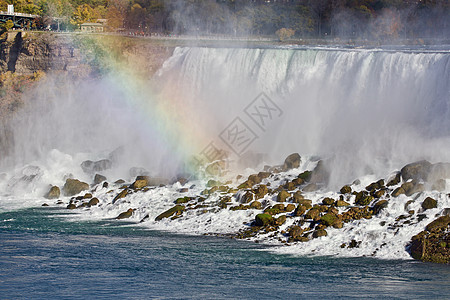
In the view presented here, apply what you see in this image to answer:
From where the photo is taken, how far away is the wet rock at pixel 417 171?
24753 millimetres

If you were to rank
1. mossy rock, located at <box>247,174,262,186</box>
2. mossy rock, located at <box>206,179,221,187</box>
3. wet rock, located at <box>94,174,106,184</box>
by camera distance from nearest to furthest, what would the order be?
mossy rock, located at <box>247,174,262,186</box>
mossy rock, located at <box>206,179,221,187</box>
wet rock, located at <box>94,174,106,184</box>

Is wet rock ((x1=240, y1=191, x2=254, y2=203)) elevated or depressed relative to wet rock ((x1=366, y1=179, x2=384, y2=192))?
depressed

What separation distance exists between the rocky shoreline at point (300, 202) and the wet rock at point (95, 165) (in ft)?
11.1

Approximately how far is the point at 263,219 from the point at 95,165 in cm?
1279

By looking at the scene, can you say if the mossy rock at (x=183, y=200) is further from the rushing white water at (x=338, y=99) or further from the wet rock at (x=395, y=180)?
the wet rock at (x=395, y=180)

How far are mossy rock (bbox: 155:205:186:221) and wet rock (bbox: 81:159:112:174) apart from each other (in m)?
8.30

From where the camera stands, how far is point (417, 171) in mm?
24984

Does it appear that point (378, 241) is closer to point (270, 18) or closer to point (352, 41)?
point (352, 41)

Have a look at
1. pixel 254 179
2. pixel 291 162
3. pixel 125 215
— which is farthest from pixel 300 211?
pixel 125 215

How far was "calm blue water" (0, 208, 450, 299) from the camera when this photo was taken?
18141 millimetres

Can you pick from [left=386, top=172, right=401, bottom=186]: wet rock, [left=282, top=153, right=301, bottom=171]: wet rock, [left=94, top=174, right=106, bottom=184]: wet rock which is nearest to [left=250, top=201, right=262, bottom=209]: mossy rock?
[left=282, top=153, right=301, bottom=171]: wet rock

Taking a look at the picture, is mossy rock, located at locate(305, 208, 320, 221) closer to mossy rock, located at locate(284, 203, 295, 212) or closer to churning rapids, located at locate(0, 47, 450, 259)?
churning rapids, located at locate(0, 47, 450, 259)

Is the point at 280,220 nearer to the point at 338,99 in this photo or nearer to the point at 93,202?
the point at 93,202

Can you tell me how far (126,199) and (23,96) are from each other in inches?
754
